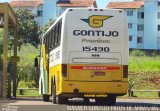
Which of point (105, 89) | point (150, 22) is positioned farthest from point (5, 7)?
point (150, 22)

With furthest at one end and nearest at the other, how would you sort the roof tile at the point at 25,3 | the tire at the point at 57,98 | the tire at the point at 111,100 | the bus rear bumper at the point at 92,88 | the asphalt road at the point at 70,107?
the roof tile at the point at 25,3 → the tire at the point at 111,100 → the tire at the point at 57,98 → the bus rear bumper at the point at 92,88 → the asphalt road at the point at 70,107

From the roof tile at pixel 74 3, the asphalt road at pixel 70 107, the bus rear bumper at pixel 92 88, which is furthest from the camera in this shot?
the roof tile at pixel 74 3

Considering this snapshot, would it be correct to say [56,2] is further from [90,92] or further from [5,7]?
[90,92]

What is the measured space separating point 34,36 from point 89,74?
171 feet

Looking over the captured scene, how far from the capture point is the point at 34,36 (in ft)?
238

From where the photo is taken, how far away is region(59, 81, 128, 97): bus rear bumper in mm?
20859

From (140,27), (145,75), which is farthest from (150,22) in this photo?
(145,75)

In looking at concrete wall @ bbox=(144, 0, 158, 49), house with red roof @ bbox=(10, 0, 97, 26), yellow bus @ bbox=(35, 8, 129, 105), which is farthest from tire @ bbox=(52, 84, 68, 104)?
house with red roof @ bbox=(10, 0, 97, 26)

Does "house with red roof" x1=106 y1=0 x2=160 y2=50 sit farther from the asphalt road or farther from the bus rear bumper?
the bus rear bumper

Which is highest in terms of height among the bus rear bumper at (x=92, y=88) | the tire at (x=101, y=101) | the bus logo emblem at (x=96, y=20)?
the bus logo emblem at (x=96, y=20)

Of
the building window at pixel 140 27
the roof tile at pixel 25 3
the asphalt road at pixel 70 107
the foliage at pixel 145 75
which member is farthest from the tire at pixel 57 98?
the roof tile at pixel 25 3

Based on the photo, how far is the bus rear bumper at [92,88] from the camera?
821 inches

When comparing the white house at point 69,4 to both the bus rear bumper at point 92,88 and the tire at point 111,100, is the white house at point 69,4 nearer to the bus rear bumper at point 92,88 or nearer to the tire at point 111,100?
the tire at point 111,100

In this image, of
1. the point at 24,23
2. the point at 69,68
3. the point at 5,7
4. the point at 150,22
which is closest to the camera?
the point at 69,68
